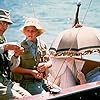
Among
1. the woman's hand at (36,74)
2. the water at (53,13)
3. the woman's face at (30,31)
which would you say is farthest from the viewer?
the water at (53,13)

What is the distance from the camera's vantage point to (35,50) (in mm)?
4266

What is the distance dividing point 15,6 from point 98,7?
607 cm

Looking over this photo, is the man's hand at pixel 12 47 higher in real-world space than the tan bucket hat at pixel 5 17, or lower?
lower

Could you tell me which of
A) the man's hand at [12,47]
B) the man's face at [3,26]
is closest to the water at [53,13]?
the man's face at [3,26]

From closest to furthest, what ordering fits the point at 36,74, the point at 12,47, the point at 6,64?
the point at 12,47
the point at 6,64
the point at 36,74

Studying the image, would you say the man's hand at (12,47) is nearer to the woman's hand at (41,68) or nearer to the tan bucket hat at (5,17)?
the tan bucket hat at (5,17)

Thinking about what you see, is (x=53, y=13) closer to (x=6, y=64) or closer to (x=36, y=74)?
(x=36, y=74)

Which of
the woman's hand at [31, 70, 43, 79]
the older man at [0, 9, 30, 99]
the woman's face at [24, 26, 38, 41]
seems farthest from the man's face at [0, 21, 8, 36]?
the woman's hand at [31, 70, 43, 79]

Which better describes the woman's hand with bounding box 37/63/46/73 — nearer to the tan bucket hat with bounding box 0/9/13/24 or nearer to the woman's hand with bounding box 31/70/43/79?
the woman's hand with bounding box 31/70/43/79

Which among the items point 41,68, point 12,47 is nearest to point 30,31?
point 41,68

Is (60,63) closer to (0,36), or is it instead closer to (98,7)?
(0,36)

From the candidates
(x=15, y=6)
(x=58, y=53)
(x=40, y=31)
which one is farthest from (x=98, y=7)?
(x=40, y=31)

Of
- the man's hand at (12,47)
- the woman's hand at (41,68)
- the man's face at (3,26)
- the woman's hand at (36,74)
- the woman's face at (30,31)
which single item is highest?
the man's face at (3,26)

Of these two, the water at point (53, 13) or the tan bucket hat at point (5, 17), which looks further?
the water at point (53, 13)
